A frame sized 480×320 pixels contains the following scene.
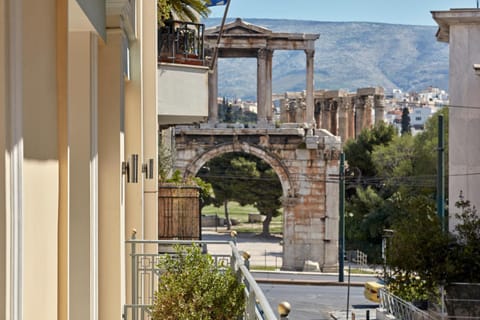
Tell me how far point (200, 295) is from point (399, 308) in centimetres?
966

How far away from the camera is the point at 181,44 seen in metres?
11.9

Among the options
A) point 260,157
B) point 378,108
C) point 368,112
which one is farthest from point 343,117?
point 260,157

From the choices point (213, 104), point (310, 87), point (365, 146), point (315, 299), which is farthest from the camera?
point (365, 146)

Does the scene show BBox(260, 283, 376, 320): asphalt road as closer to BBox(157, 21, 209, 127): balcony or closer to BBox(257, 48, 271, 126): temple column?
BBox(257, 48, 271, 126): temple column

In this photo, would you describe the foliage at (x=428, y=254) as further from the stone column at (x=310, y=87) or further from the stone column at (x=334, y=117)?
the stone column at (x=334, y=117)

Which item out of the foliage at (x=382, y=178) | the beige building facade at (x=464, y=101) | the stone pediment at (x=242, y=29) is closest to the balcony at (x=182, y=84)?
the beige building facade at (x=464, y=101)

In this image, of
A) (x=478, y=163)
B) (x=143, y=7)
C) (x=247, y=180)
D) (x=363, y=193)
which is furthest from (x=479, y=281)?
(x=247, y=180)

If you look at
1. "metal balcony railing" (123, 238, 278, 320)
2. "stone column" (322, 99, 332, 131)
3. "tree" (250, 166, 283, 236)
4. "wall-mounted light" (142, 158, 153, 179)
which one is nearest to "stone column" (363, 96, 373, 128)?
"stone column" (322, 99, 332, 131)

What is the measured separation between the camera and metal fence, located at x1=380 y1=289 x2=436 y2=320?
14.3m

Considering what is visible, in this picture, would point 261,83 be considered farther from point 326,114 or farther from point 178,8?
point 178,8

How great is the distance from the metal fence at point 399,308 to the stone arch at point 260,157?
20867 millimetres

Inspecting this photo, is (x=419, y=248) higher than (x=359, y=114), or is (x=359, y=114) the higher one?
(x=359, y=114)

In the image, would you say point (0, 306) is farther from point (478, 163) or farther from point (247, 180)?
point (247, 180)

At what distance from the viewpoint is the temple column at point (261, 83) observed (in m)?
39.7
